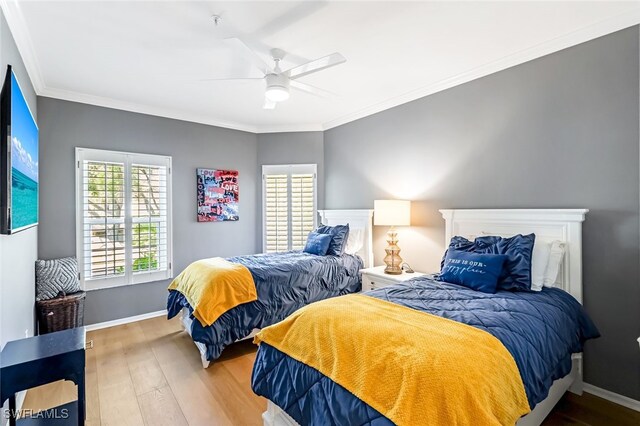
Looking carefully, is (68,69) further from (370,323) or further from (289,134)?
(370,323)

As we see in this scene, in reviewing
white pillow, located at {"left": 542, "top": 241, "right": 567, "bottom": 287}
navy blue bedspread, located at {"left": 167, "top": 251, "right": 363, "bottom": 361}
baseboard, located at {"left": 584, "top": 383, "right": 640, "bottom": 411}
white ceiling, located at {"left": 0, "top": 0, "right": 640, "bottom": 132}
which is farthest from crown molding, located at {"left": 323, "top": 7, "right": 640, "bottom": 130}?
baseboard, located at {"left": 584, "top": 383, "right": 640, "bottom": 411}

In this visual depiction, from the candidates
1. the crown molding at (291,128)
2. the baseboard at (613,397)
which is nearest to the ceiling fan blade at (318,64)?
the crown molding at (291,128)

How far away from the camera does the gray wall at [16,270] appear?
74.6 inches

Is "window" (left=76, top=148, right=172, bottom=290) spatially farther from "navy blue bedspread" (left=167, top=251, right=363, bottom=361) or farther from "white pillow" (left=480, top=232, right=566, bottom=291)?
"white pillow" (left=480, top=232, right=566, bottom=291)

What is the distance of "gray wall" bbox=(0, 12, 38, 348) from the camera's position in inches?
74.6

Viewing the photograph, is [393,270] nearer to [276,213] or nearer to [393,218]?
[393,218]

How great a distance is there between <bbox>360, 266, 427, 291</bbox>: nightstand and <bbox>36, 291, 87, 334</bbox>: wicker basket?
3.01m

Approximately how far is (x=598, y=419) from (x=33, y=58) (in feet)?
16.7

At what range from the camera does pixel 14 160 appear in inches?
73.0

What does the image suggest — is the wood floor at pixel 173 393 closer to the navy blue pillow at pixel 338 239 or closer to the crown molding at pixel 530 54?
the navy blue pillow at pixel 338 239

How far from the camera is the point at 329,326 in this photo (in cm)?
160

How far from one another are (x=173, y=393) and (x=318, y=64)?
2691mm

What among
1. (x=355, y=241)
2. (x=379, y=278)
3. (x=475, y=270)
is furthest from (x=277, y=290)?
(x=475, y=270)

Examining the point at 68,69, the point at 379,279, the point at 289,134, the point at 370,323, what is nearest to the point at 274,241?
the point at 289,134
